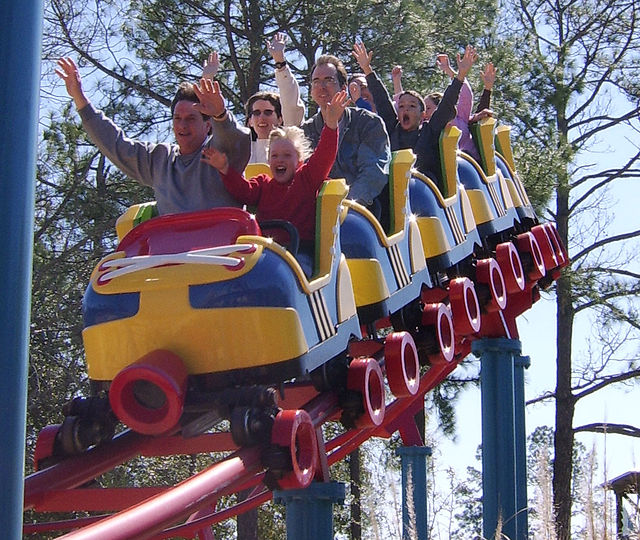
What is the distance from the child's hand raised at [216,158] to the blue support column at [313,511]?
3.87 ft

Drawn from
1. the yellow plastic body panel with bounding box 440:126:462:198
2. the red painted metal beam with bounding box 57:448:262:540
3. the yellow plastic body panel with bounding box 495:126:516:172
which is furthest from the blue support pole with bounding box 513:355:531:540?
the red painted metal beam with bounding box 57:448:262:540

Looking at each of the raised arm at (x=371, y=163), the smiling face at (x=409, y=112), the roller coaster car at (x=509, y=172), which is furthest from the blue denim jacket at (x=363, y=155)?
the roller coaster car at (x=509, y=172)

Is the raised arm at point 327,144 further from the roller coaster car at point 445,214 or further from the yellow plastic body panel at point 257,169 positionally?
the roller coaster car at point 445,214

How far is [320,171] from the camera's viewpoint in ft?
12.2

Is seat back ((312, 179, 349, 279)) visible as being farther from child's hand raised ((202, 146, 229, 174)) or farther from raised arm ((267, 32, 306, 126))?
raised arm ((267, 32, 306, 126))

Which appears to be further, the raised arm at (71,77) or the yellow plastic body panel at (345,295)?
the raised arm at (71,77)

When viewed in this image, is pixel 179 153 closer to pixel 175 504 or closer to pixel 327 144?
pixel 327 144

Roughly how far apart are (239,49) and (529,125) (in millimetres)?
3465

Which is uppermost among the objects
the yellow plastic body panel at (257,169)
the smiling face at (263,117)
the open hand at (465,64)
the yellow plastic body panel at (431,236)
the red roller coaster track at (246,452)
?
the open hand at (465,64)

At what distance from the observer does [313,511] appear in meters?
3.86

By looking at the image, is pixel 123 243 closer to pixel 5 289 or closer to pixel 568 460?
pixel 5 289

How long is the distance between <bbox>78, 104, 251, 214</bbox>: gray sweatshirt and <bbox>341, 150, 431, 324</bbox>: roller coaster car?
52cm

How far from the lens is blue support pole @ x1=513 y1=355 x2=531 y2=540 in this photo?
5.40 meters

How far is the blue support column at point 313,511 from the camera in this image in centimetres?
384
